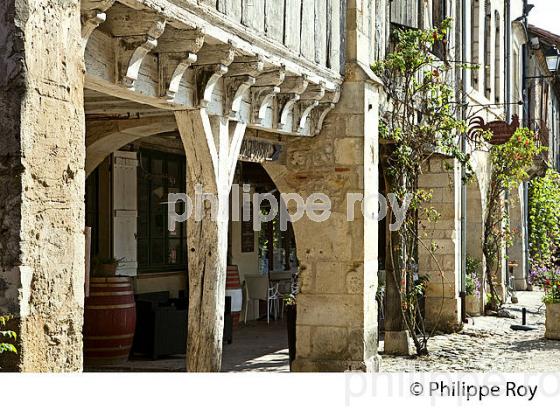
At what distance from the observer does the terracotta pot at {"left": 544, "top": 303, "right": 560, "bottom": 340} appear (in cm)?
1159

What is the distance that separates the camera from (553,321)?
459 inches

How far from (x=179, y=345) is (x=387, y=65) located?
11.4 feet

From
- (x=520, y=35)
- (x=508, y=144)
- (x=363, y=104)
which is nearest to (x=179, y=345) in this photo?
(x=363, y=104)

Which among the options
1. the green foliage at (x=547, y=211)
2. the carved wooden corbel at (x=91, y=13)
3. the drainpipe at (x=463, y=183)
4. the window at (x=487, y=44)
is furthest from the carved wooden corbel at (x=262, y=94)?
the window at (x=487, y=44)

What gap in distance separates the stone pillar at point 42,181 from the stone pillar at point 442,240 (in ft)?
28.8

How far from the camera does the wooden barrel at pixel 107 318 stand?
858 cm

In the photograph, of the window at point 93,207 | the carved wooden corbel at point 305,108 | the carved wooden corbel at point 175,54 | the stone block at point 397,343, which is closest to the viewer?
the carved wooden corbel at point 175,54

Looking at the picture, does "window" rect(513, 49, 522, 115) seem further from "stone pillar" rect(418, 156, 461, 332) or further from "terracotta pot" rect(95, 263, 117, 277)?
"terracotta pot" rect(95, 263, 117, 277)

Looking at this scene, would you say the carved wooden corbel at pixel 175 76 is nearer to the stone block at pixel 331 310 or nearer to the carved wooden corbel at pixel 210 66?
the carved wooden corbel at pixel 210 66

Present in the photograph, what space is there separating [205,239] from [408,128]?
421cm

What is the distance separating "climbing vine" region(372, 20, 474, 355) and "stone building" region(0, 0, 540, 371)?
302 mm

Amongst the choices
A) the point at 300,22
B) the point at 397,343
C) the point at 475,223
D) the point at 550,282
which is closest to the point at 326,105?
the point at 300,22

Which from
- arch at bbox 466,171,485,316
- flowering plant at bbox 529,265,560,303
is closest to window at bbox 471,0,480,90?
arch at bbox 466,171,485,316
